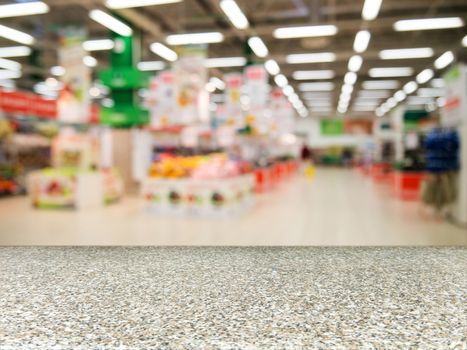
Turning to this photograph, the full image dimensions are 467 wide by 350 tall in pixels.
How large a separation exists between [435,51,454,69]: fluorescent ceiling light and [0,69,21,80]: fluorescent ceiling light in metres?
15.4

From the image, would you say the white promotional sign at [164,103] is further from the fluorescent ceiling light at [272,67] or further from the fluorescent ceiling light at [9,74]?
the fluorescent ceiling light at [9,74]

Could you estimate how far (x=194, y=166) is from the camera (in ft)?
27.8

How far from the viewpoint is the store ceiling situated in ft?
35.9

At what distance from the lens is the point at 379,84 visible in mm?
20984

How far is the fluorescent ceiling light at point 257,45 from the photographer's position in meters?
12.1

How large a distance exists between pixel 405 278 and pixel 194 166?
5945 millimetres

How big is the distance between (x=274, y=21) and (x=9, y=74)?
1110 centimetres

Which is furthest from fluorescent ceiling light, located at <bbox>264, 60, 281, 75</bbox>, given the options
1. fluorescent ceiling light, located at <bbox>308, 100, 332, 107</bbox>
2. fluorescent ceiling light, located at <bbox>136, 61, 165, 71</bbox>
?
fluorescent ceiling light, located at <bbox>308, 100, 332, 107</bbox>

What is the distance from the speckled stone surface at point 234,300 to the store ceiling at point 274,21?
7432mm

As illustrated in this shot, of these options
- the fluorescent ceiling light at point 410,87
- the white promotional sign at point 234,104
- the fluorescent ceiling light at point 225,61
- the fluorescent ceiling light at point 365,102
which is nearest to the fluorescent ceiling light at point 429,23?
the white promotional sign at point 234,104

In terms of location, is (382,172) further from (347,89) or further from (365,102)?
(365,102)

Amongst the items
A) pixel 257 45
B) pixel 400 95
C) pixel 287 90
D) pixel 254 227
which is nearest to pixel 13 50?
pixel 257 45

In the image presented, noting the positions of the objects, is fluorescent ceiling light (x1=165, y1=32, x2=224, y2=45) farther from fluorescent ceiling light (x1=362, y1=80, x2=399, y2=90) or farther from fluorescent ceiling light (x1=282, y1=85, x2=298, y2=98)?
fluorescent ceiling light (x1=362, y1=80, x2=399, y2=90)

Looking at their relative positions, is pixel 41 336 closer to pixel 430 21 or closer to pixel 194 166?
pixel 194 166
